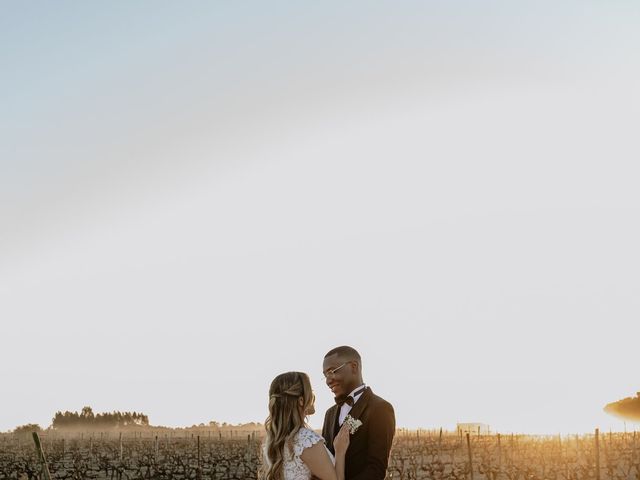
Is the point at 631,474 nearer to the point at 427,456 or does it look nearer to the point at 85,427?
the point at 427,456

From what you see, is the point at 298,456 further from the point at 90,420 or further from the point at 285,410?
the point at 90,420

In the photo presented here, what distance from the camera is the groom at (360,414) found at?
16.4 feet

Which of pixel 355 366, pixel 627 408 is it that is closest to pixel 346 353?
pixel 355 366

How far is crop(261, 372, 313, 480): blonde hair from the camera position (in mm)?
4590

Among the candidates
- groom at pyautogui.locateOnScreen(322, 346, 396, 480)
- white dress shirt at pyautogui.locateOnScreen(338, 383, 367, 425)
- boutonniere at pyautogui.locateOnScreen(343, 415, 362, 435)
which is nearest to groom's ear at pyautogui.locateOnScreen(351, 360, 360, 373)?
groom at pyautogui.locateOnScreen(322, 346, 396, 480)

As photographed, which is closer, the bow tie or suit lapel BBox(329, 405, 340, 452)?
the bow tie

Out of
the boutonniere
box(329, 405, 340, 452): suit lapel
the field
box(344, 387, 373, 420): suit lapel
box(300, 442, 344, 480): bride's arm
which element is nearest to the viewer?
box(300, 442, 344, 480): bride's arm

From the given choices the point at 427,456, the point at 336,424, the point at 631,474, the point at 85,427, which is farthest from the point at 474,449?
the point at 85,427

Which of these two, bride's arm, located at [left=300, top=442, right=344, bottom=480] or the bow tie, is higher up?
the bow tie

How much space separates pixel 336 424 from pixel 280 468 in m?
0.71

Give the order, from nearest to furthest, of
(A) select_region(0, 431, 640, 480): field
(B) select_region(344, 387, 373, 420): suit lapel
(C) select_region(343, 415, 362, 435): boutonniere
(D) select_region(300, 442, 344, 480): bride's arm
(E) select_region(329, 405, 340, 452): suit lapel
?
(D) select_region(300, 442, 344, 480): bride's arm < (C) select_region(343, 415, 362, 435): boutonniere < (B) select_region(344, 387, 373, 420): suit lapel < (E) select_region(329, 405, 340, 452): suit lapel < (A) select_region(0, 431, 640, 480): field

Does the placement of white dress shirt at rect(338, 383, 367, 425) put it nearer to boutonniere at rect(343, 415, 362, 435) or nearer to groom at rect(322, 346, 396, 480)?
groom at rect(322, 346, 396, 480)

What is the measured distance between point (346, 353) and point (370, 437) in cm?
54

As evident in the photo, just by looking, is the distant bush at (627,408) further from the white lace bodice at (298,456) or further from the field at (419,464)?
the white lace bodice at (298,456)
